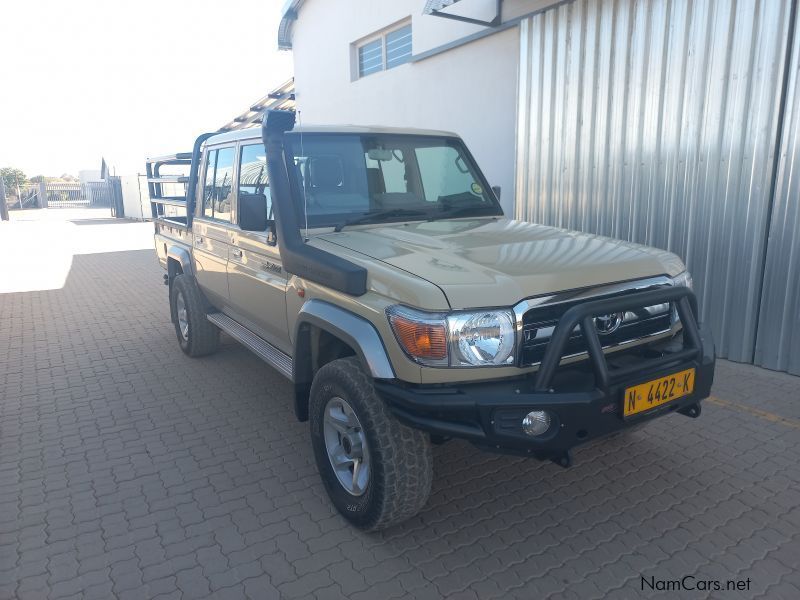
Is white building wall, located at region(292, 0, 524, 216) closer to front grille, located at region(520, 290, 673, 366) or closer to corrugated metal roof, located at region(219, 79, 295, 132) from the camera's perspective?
corrugated metal roof, located at region(219, 79, 295, 132)

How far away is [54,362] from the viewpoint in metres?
5.79

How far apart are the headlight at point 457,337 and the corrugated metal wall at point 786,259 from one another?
3.71 meters

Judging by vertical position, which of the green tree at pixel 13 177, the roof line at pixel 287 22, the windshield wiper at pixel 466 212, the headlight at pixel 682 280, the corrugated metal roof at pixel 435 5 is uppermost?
the roof line at pixel 287 22

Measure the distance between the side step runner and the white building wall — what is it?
422cm

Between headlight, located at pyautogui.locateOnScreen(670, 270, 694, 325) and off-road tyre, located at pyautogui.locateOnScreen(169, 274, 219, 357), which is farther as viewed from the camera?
off-road tyre, located at pyautogui.locateOnScreen(169, 274, 219, 357)

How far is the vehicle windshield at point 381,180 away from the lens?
11.8ft

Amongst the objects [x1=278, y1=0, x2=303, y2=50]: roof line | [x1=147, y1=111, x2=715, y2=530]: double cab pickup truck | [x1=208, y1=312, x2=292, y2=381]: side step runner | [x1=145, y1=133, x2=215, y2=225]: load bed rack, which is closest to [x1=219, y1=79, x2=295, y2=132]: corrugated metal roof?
[x1=278, y1=0, x2=303, y2=50]: roof line

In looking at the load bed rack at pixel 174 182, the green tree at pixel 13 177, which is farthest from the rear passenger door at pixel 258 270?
the green tree at pixel 13 177

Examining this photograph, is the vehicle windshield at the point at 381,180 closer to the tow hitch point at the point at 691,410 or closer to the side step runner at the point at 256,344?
the side step runner at the point at 256,344

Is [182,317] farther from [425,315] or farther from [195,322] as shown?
[425,315]

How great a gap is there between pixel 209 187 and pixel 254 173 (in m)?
1.15

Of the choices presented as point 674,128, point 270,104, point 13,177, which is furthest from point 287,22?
point 13,177

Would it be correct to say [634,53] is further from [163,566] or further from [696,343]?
[163,566]

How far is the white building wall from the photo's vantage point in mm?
7805
